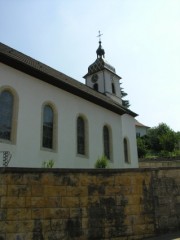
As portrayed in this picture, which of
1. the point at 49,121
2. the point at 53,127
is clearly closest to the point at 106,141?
the point at 53,127

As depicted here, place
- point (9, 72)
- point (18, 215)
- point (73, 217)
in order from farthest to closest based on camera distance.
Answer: point (9, 72) → point (73, 217) → point (18, 215)

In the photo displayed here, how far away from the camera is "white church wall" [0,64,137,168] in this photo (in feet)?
40.9

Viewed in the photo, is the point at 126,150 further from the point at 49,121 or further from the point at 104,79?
the point at 49,121

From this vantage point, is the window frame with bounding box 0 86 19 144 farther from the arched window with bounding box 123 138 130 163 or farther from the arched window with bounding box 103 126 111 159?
the arched window with bounding box 123 138 130 163

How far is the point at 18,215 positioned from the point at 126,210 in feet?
9.11

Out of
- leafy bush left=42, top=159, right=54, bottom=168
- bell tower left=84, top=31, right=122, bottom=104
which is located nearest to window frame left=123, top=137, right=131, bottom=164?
bell tower left=84, top=31, right=122, bottom=104

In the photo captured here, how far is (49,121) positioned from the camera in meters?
14.3

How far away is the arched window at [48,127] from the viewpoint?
45.3 feet

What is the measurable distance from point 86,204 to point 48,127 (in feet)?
25.4

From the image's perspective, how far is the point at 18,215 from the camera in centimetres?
617

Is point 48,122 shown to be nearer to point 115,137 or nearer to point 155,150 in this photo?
point 115,137

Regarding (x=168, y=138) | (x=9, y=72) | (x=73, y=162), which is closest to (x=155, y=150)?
(x=168, y=138)

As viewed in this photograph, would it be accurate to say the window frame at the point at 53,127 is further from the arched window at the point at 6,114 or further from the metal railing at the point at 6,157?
the metal railing at the point at 6,157

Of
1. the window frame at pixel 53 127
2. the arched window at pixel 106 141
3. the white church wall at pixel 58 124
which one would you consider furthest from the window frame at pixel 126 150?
the window frame at pixel 53 127
